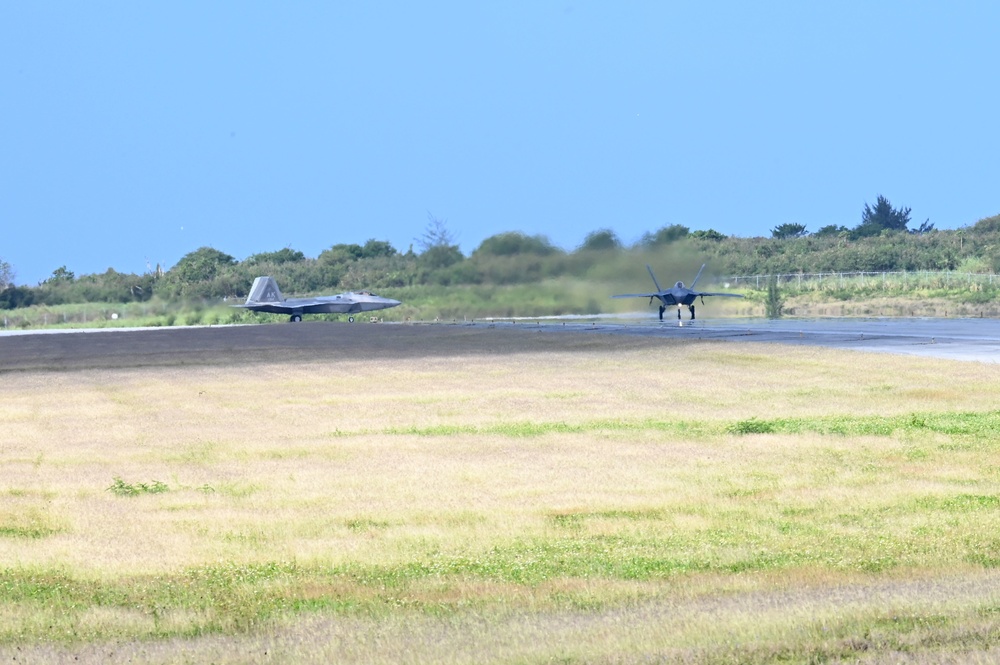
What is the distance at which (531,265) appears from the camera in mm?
75500

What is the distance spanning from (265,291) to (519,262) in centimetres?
3496

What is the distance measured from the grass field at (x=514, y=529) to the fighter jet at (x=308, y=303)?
68.6m

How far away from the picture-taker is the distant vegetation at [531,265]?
239 ft

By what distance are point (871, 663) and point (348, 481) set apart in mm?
10377

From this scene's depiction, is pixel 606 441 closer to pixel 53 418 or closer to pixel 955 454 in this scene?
pixel 955 454

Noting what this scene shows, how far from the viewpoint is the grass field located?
8.69 meters

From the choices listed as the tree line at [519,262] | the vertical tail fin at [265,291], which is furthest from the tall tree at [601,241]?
the vertical tail fin at [265,291]

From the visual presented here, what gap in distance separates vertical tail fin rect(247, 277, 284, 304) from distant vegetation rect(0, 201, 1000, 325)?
2.58m

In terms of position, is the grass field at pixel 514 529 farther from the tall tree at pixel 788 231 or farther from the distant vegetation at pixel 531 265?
the tall tree at pixel 788 231

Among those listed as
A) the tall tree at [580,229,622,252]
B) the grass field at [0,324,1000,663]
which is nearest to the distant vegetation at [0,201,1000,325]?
the tall tree at [580,229,622,252]

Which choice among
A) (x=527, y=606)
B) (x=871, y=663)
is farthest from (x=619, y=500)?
(x=871, y=663)

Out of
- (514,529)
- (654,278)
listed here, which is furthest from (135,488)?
(654,278)

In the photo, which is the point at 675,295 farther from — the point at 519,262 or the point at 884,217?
the point at 884,217

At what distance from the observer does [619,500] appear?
1508 cm
